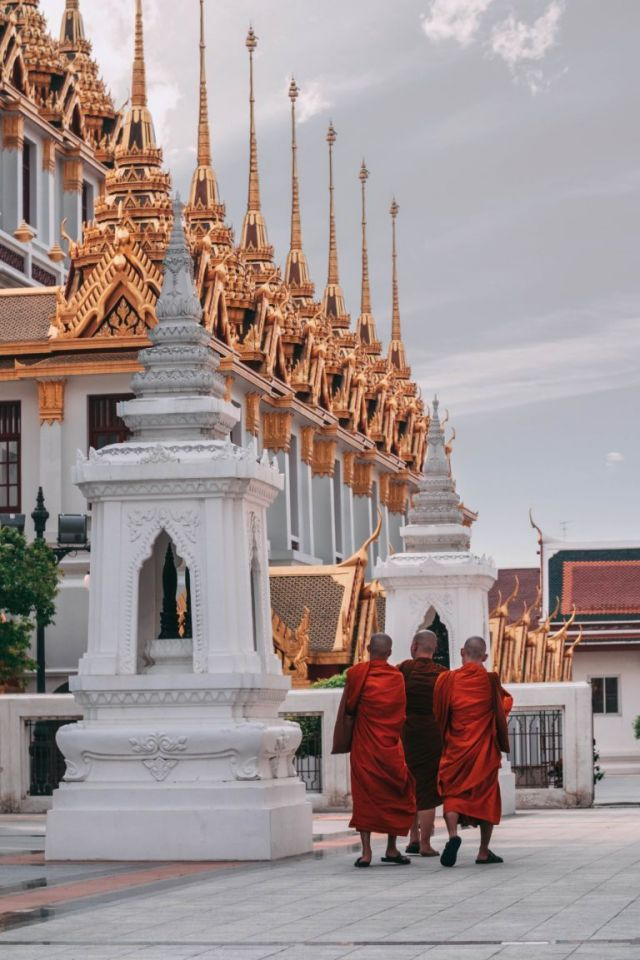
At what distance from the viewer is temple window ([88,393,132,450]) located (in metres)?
Result: 30.5

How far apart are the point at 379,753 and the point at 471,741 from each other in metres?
0.64

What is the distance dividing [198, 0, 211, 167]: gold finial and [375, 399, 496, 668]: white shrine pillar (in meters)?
18.7

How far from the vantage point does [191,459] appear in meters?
16.0

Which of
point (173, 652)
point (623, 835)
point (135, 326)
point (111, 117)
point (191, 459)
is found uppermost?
point (111, 117)

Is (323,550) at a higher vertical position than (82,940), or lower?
higher

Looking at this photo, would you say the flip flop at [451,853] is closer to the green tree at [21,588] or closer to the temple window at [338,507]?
the green tree at [21,588]

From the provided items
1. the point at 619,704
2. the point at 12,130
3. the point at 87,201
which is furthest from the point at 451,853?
the point at 619,704

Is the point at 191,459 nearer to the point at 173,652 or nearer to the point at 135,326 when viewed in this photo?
the point at 173,652

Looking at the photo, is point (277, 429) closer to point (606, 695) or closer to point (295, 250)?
point (295, 250)

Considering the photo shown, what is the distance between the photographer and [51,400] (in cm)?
3077

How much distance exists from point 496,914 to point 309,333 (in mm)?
32078

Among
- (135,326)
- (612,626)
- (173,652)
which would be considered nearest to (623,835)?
(173,652)

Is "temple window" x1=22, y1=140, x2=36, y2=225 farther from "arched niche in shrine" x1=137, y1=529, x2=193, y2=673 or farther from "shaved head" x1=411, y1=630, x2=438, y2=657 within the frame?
"shaved head" x1=411, y1=630, x2=438, y2=657

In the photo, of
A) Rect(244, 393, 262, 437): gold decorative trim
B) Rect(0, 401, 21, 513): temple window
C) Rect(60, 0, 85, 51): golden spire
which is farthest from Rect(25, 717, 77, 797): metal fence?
Rect(60, 0, 85, 51): golden spire
